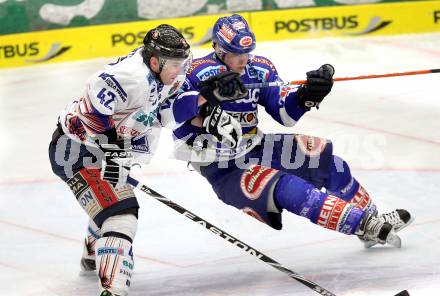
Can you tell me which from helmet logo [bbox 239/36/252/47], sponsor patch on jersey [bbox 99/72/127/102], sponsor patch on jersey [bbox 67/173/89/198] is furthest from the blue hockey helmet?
sponsor patch on jersey [bbox 67/173/89/198]

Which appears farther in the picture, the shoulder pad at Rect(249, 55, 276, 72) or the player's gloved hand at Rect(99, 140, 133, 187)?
the shoulder pad at Rect(249, 55, 276, 72)

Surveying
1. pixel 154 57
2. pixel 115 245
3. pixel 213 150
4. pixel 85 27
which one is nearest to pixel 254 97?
pixel 213 150

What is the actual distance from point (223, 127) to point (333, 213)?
0.65 m

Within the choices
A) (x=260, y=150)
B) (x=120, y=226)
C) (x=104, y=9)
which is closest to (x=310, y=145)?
(x=260, y=150)

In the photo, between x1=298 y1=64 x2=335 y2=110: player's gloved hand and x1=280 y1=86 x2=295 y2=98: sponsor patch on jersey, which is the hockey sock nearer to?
x1=298 y1=64 x2=335 y2=110: player's gloved hand

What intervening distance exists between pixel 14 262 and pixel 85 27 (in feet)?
12.9

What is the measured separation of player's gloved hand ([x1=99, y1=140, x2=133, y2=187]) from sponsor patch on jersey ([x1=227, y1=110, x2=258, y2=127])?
26.1 inches

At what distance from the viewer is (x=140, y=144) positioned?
488cm

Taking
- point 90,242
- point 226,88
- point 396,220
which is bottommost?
point 90,242

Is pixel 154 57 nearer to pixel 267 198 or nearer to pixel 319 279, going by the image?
pixel 267 198

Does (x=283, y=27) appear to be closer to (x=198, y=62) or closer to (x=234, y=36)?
(x=198, y=62)

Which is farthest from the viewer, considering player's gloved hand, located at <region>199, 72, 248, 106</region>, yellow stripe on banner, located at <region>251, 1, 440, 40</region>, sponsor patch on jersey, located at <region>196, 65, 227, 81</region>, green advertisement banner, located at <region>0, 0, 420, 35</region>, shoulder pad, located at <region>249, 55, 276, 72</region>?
yellow stripe on banner, located at <region>251, 1, 440, 40</region>

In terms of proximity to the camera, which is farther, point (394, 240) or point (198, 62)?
point (198, 62)

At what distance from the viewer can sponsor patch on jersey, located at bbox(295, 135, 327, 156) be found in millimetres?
5039
